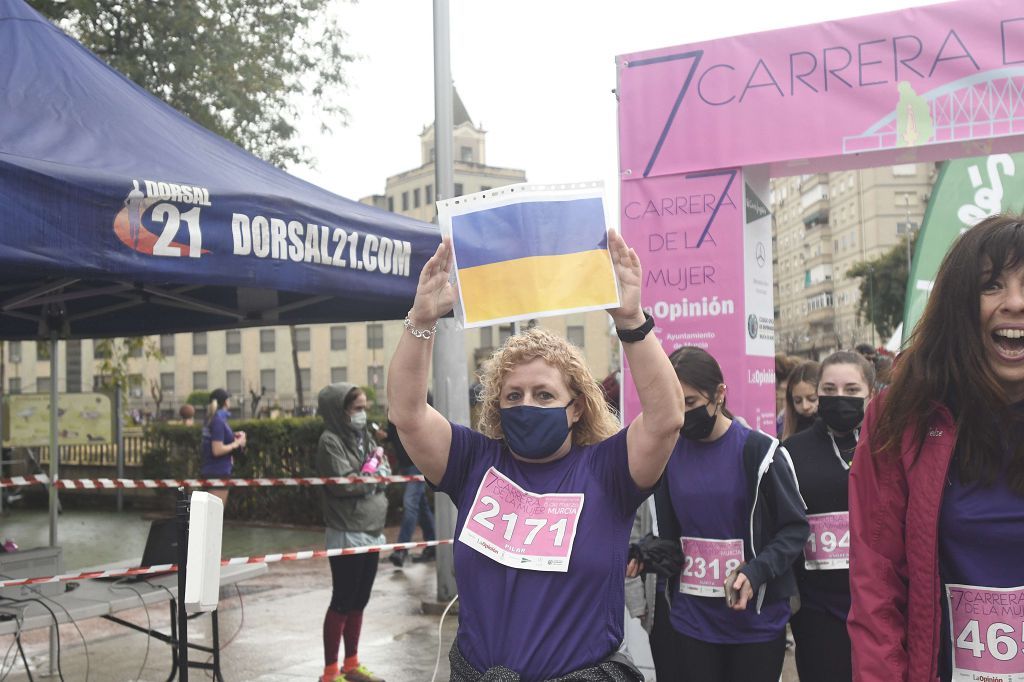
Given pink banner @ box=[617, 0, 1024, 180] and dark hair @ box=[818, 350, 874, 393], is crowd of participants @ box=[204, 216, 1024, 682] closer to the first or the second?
dark hair @ box=[818, 350, 874, 393]

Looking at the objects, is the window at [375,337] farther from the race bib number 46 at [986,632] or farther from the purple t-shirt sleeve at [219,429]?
the race bib number 46 at [986,632]

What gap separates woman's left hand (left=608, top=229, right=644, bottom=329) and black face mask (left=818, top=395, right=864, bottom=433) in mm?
1942

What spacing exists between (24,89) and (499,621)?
3815mm

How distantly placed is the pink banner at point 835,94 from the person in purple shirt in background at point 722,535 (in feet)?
6.82

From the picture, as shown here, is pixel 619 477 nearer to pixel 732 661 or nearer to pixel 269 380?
pixel 732 661

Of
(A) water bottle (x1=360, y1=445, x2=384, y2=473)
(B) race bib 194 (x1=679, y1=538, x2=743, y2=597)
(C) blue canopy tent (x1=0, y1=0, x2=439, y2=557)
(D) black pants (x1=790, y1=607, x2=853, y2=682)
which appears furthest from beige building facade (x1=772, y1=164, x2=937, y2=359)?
(B) race bib 194 (x1=679, y1=538, x2=743, y2=597)

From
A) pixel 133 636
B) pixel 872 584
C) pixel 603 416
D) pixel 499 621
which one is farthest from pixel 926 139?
pixel 133 636

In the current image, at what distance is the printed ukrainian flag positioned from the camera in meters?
2.50

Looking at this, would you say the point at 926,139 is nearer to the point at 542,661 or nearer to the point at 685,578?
the point at 685,578

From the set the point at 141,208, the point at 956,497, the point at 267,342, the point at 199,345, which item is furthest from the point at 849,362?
the point at 199,345

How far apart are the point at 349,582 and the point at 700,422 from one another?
10.0 ft

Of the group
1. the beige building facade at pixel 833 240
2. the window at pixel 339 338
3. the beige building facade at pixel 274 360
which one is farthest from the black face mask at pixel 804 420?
the window at pixel 339 338

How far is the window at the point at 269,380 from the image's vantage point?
7375 cm

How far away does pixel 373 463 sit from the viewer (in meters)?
6.83
